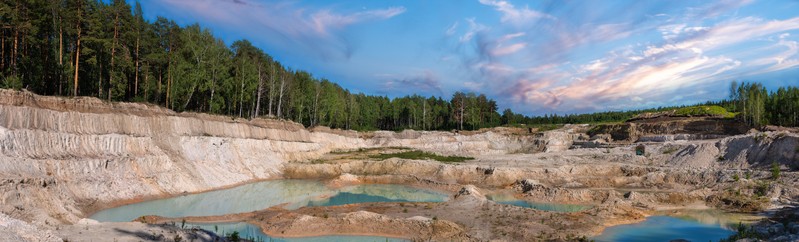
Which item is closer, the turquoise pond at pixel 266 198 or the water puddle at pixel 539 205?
the turquoise pond at pixel 266 198

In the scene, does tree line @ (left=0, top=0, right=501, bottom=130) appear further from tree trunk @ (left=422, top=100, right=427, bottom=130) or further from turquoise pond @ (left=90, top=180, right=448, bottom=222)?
tree trunk @ (left=422, top=100, right=427, bottom=130)

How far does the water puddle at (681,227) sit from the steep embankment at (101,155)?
90.0ft

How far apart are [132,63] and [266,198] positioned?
27759mm

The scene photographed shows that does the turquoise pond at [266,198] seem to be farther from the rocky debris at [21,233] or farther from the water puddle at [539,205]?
the rocky debris at [21,233]

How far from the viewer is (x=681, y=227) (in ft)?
80.2

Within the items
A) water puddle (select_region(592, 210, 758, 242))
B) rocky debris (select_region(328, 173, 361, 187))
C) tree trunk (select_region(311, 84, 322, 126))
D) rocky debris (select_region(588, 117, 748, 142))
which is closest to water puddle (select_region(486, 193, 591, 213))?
water puddle (select_region(592, 210, 758, 242))

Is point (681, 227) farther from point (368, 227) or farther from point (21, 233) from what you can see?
point (21, 233)

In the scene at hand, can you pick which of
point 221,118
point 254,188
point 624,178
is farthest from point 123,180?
point 624,178

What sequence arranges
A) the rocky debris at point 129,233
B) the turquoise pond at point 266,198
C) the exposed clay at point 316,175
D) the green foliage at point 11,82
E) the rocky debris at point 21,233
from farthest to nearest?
the green foliage at point 11,82, the turquoise pond at point 266,198, the exposed clay at point 316,175, the rocky debris at point 129,233, the rocky debris at point 21,233

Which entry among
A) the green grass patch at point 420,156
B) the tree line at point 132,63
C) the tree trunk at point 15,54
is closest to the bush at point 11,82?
the tree line at point 132,63

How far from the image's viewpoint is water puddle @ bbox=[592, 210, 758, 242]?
2198 centimetres

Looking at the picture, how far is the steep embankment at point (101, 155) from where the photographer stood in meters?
23.8

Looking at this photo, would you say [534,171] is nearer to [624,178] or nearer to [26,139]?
[624,178]

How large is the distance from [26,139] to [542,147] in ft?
235
